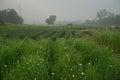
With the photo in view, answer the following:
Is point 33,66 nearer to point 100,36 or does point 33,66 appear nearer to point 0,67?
point 0,67

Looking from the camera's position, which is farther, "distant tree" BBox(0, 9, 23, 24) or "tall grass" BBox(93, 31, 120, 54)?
"distant tree" BBox(0, 9, 23, 24)

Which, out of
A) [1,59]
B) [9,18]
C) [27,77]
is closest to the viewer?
[27,77]

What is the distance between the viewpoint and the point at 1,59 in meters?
8.41

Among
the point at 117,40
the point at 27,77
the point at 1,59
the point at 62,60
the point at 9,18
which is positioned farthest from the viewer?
the point at 9,18

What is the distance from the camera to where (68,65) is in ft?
22.0

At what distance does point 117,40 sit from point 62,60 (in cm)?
774

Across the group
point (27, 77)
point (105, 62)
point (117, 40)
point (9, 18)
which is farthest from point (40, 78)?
point (9, 18)

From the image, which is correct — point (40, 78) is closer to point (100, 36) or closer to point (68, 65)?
point (68, 65)

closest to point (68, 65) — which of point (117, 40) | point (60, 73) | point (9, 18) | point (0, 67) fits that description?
point (60, 73)

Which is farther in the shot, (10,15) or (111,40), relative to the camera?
(10,15)

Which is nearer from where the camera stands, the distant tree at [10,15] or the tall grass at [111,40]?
the tall grass at [111,40]

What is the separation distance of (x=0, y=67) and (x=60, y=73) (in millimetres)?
2313

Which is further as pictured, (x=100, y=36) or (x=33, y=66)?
(x=100, y=36)

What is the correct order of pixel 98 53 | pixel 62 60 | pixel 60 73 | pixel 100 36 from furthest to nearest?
pixel 100 36
pixel 98 53
pixel 62 60
pixel 60 73
